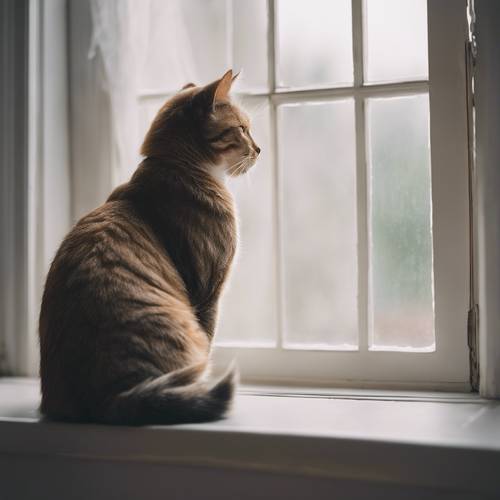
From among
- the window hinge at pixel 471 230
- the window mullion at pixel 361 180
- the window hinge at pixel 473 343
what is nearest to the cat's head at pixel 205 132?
the window mullion at pixel 361 180

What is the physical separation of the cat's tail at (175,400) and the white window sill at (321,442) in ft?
0.06

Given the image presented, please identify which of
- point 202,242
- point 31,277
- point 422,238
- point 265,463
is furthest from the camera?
point 31,277

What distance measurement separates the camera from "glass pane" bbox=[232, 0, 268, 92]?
140 cm

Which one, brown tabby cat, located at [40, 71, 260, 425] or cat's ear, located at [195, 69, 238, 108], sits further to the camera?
cat's ear, located at [195, 69, 238, 108]

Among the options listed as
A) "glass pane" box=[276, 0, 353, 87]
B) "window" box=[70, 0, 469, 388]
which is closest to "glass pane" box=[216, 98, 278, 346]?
"window" box=[70, 0, 469, 388]

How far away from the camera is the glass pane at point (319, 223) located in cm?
137

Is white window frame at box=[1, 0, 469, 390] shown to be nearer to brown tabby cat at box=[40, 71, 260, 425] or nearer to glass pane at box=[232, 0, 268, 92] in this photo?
glass pane at box=[232, 0, 268, 92]

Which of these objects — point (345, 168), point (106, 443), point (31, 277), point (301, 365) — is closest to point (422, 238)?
point (345, 168)

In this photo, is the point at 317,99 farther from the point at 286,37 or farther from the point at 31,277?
the point at 31,277

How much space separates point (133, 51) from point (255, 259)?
0.52m

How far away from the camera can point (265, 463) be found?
937 mm

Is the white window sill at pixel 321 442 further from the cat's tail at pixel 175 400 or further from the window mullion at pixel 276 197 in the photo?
the window mullion at pixel 276 197

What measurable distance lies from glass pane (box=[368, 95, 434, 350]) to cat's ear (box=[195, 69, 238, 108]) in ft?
1.00

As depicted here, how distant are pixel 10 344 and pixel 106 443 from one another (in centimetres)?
56
